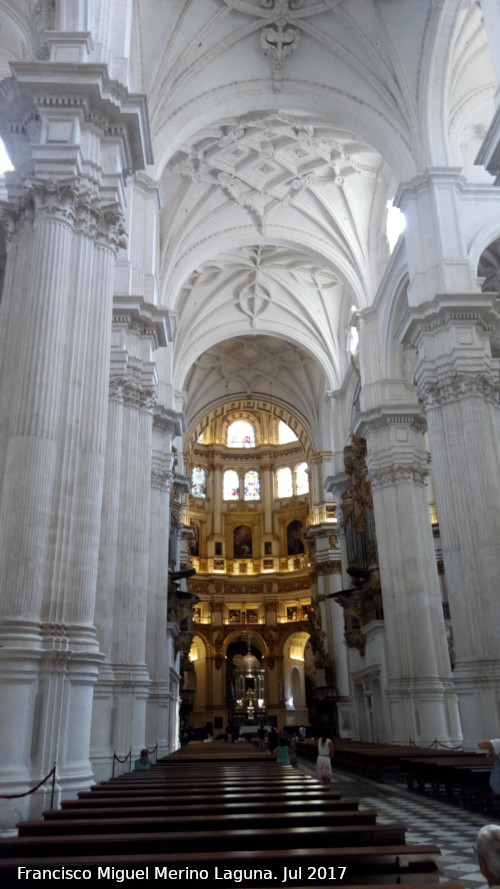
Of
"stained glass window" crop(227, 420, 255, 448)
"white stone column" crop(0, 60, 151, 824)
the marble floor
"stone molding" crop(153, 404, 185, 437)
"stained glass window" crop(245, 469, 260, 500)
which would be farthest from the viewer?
"stained glass window" crop(227, 420, 255, 448)

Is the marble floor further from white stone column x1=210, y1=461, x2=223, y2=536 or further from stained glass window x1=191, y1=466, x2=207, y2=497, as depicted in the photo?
stained glass window x1=191, y1=466, x2=207, y2=497

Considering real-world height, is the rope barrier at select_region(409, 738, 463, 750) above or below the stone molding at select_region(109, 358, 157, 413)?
below

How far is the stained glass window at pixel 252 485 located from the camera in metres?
42.3

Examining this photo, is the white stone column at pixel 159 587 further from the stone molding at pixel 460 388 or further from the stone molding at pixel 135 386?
the stone molding at pixel 460 388

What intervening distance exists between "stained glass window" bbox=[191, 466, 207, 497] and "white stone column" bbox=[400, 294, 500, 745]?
26986 mm

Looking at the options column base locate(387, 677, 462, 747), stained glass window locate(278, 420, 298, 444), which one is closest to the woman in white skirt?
column base locate(387, 677, 462, 747)

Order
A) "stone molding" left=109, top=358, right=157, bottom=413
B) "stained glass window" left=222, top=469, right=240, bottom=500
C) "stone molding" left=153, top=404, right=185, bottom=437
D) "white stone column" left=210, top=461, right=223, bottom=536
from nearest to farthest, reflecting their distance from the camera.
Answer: "stone molding" left=109, top=358, right=157, bottom=413, "stone molding" left=153, top=404, right=185, bottom=437, "white stone column" left=210, top=461, right=223, bottom=536, "stained glass window" left=222, top=469, right=240, bottom=500

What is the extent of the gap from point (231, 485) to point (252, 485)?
1.24 m

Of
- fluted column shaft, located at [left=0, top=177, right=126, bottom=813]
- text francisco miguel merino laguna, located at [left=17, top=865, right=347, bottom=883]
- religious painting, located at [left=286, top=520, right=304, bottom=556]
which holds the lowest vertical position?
text francisco miguel merino laguna, located at [left=17, top=865, right=347, bottom=883]

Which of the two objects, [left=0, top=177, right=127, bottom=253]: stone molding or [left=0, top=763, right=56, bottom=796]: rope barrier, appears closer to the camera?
[left=0, top=763, right=56, bottom=796]: rope barrier

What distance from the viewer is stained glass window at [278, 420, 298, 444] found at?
42625mm

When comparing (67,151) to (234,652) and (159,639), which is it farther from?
(234,652)

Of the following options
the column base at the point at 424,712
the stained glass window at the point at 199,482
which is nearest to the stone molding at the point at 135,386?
the column base at the point at 424,712

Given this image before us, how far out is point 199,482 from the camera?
1641 inches
